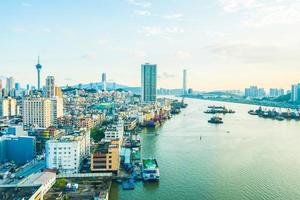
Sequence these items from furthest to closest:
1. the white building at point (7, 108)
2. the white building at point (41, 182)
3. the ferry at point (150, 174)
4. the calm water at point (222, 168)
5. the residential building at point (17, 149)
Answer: the white building at point (7, 108), the residential building at point (17, 149), the ferry at point (150, 174), the calm water at point (222, 168), the white building at point (41, 182)

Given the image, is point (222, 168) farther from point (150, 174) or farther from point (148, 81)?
point (148, 81)

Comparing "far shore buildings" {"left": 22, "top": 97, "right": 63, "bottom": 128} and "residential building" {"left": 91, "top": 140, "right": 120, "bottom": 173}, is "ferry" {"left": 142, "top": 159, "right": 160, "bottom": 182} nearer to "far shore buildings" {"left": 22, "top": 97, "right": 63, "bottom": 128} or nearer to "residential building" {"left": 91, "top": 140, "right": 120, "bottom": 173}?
"residential building" {"left": 91, "top": 140, "right": 120, "bottom": 173}

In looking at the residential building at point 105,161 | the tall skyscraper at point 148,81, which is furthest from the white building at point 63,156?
the tall skyscraper at point 148,81

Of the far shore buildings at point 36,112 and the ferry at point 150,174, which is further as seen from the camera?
the far shore buildings at point 36,112

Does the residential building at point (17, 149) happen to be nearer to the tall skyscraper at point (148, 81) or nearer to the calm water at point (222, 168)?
the calm water at point (222, 168)

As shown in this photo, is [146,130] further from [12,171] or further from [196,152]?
[12,171]

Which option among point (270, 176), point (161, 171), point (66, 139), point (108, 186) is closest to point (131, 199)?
point (108, 186)
